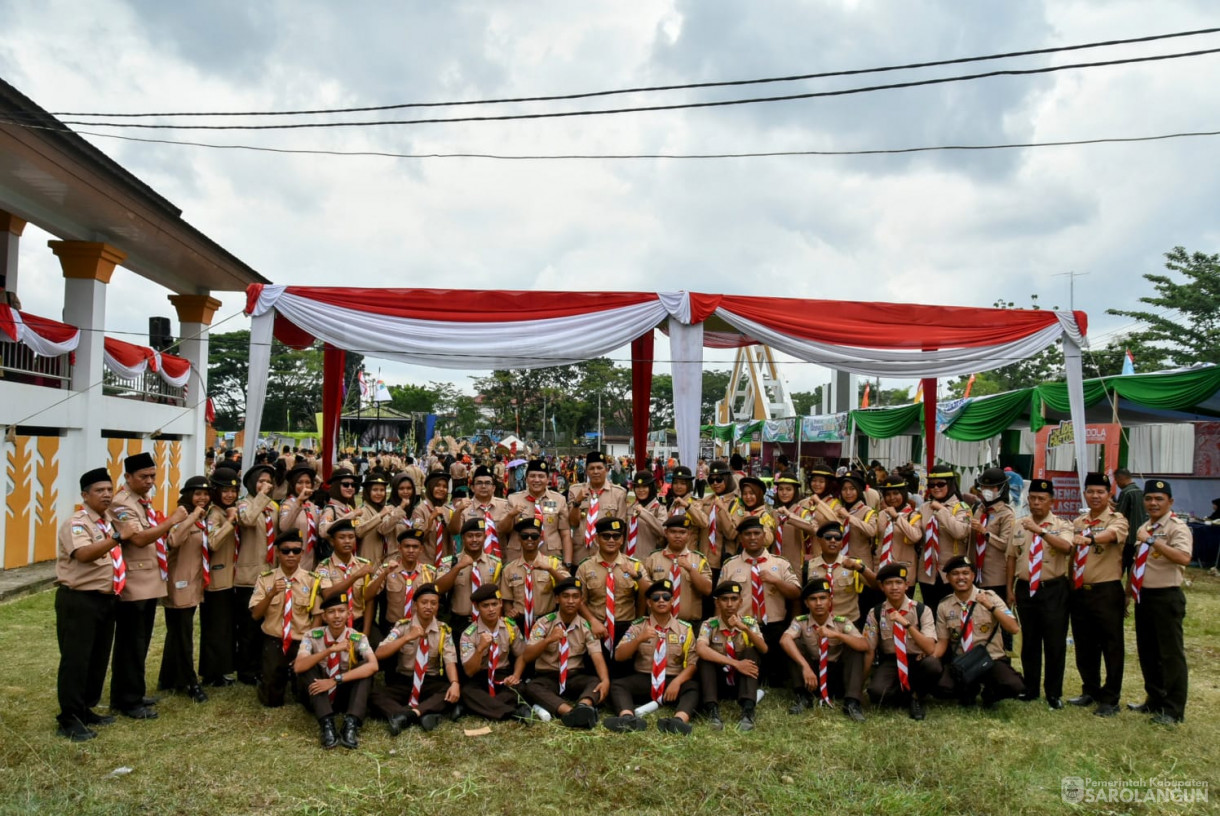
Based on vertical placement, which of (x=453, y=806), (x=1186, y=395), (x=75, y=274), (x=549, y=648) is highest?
(x=75, y=274)

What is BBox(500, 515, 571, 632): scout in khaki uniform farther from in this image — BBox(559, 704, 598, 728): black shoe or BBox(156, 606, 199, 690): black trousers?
BBox(156, 606, 199, 690): black trousers

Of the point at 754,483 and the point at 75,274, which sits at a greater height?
the point at 75,274

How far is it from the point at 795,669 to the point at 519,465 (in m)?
10.6

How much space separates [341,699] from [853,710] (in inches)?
124

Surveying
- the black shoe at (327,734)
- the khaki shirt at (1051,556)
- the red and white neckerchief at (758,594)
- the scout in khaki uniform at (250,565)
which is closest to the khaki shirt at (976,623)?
the khaki shirt at (1051,556)

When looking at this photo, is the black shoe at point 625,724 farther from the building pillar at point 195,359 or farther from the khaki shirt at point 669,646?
the building pillar at point 195,359

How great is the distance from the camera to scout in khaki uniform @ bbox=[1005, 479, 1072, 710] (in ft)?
17.4

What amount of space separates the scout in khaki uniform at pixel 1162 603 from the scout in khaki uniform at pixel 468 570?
4125mm

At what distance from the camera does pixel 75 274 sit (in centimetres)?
1044

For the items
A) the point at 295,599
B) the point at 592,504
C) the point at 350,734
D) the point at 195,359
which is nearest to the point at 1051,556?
the point at 592,504

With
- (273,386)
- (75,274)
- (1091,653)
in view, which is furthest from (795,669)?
(273,386)

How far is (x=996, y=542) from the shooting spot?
5.94 metres

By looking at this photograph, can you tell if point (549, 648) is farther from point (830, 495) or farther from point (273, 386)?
point (273, 386)

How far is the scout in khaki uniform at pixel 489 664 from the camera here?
5062 millimetres
